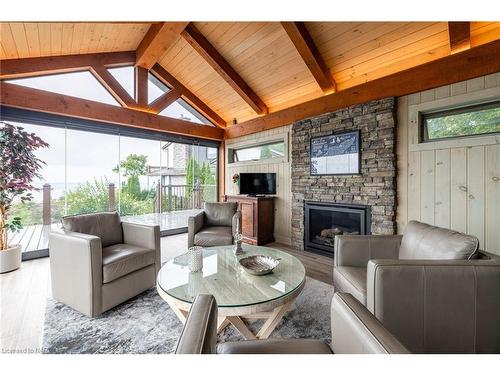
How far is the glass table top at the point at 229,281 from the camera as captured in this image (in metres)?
1.37

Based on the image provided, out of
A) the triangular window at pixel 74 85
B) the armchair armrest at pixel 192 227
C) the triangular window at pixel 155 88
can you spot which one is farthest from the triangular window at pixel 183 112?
the armchair armrest at pixel 192 227

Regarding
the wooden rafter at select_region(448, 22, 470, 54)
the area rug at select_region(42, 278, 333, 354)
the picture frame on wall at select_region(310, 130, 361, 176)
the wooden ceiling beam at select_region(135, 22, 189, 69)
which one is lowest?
the area rug at select_region(42, 278, 333, 354)

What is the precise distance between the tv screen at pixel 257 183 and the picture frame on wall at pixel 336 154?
2.91ft

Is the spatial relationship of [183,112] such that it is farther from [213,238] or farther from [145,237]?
[145,237]

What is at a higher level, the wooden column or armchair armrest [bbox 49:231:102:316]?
the wooden column

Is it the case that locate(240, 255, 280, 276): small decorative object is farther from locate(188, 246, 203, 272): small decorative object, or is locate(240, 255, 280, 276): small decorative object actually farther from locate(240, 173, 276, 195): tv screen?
locate(240, 173, 276, 195): tv screen

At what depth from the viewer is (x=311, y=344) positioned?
977 mm

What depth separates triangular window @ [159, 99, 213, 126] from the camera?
447 centimetres

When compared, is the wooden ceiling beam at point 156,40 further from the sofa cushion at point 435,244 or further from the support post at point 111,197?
the sofa cushion at point 435,244

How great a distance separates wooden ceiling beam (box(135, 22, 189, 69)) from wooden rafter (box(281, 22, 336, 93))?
4.52ft

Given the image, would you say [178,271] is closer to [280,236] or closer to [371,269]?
[371,269]

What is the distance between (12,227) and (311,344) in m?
3.60

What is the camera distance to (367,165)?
3.02m

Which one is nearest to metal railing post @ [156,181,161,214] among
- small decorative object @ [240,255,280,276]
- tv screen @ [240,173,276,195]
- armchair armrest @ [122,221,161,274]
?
tv screen @ [240,173,276,195]
